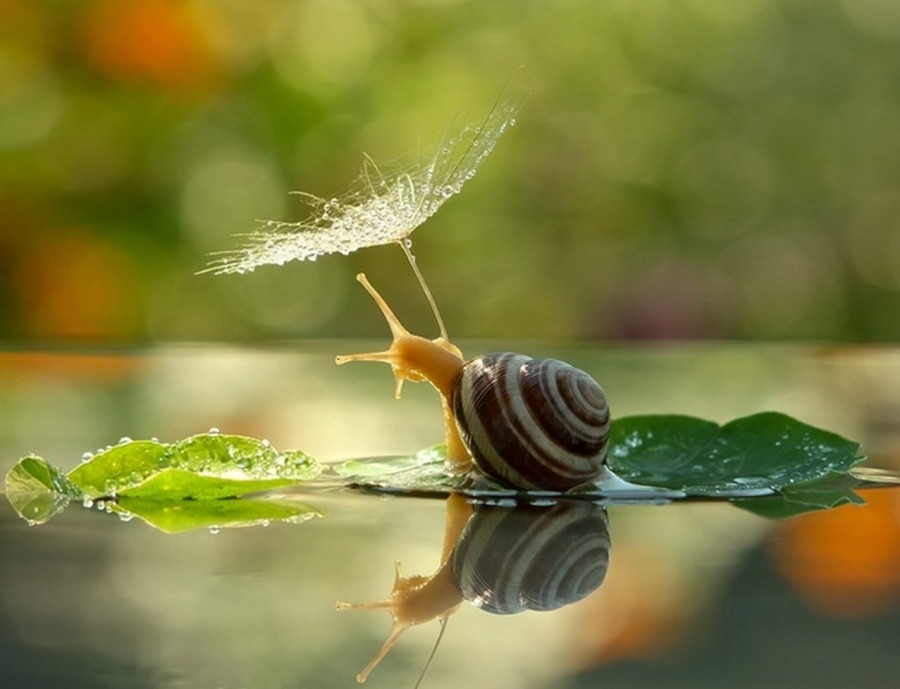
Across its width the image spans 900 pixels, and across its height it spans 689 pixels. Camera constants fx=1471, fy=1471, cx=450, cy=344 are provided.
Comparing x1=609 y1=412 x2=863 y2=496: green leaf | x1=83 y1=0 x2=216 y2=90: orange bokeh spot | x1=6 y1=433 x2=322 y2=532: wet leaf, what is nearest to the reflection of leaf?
x1=6 y1=433 x2=322 y2=532: wet leaf

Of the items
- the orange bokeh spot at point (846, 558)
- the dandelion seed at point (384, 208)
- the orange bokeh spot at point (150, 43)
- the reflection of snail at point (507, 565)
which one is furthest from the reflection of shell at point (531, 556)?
the orange bokeh spot at point (150, 43)

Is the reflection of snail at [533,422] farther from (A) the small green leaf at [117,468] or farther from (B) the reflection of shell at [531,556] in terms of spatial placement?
(A) the small green leaf at [117,468]

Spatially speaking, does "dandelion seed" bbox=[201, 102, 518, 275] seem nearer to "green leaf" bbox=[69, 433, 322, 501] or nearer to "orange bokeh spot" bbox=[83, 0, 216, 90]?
"green leaf" bbox=[69, 433, 322, 501]

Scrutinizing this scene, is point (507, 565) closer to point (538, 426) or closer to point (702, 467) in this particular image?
point (538, 426)

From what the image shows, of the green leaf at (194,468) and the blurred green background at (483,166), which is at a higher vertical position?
the blurred green background at (483,166)

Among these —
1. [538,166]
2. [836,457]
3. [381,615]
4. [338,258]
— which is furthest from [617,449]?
[538,166]

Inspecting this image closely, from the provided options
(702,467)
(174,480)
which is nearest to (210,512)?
(174,480)

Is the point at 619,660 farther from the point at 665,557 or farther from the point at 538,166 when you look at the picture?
the point at 538,166
